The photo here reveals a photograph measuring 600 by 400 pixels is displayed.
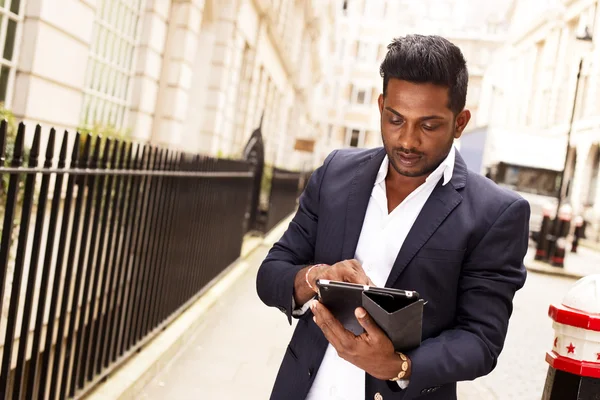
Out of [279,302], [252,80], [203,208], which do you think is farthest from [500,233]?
[252,80]

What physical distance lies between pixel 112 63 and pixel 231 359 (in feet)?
18.2

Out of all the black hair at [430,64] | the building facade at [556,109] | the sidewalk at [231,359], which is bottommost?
the sidewalk at [231,359]

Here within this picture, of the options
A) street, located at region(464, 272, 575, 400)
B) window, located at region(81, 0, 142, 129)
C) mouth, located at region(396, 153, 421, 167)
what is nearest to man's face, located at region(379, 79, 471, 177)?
mouth, located at region(396, 153, 421, 167)

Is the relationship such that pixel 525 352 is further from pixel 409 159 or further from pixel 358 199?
pixel 409 159

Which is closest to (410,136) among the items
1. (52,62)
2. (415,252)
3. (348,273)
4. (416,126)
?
(416,126)

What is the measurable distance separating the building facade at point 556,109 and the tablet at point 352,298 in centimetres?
1533

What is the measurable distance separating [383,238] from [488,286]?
329 millimetres

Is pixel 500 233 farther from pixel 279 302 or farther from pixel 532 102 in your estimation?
pixel 532 102

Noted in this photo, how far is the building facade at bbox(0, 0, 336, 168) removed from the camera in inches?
265

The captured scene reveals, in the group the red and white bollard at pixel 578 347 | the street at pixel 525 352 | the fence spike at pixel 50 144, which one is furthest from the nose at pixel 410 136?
the street at pixel 525 352

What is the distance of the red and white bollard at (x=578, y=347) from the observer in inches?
90.1

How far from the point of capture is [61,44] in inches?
283

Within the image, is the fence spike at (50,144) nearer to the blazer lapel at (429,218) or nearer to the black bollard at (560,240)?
the blazer lapel at (429,218)

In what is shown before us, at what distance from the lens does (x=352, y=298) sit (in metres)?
1.67
